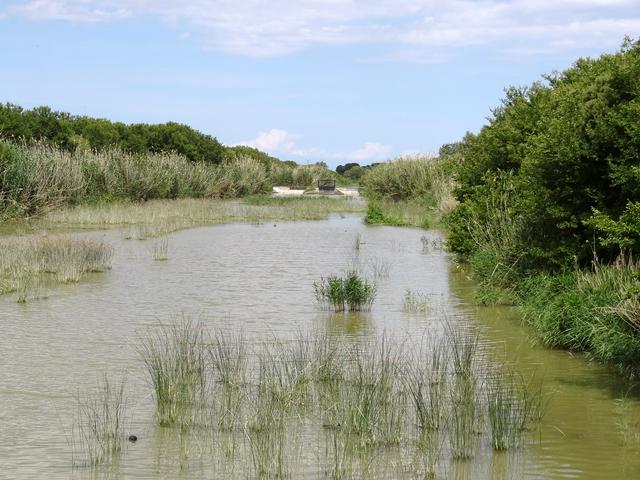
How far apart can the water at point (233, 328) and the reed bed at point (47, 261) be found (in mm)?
453

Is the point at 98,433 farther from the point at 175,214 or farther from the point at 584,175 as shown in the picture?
the point at 175,214

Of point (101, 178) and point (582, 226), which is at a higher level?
point (101, 178)

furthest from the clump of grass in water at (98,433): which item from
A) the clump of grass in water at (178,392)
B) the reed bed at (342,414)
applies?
the reed bed at (342,414)

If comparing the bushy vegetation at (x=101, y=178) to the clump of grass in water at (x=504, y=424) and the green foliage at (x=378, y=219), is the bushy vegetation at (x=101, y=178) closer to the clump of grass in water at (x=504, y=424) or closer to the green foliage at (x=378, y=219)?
the green foliage at (x=378, y=219)

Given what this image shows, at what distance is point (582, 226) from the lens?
51.5 feet

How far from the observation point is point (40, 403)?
423 inches

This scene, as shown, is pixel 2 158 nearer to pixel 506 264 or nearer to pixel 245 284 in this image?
pixel 245 284

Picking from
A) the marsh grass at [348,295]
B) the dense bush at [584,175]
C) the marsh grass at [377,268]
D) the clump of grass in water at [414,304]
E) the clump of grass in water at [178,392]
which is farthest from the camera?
the marsh grass at [377,268]

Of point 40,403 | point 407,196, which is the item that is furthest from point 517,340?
point 407,196

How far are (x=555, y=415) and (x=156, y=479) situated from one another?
14.7ft

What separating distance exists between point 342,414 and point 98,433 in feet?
7.71

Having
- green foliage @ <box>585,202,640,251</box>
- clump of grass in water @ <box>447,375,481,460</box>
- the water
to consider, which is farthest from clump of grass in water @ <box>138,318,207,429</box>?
green foliage @ <box>585,202,640,251</box>

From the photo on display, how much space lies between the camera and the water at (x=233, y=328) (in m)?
8.71

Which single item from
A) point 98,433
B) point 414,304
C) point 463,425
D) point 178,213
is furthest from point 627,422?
point 178,213
